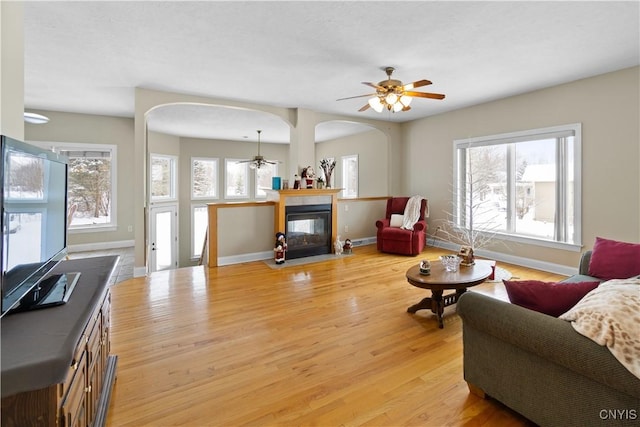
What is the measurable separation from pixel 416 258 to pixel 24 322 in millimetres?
5059

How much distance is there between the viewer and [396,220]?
241 inches

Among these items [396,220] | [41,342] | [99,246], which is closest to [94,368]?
[41,342]

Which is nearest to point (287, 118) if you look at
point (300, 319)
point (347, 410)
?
point (300, 319)

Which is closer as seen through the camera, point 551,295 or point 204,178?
point 551,295

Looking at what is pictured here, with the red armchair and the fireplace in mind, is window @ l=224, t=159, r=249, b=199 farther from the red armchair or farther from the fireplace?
the red armchair

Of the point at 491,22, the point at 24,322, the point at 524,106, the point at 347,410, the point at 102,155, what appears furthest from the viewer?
the point at 102,155

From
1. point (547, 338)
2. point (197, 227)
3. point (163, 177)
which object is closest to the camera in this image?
point (547, 338)

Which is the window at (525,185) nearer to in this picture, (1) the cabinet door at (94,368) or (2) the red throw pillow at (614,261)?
(2) the red throw pillow at (614,261)

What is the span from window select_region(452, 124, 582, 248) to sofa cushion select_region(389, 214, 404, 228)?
3.22 feet

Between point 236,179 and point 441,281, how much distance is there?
7.62 metres

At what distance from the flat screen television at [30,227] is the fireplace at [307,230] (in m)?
3.78

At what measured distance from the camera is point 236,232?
511cm

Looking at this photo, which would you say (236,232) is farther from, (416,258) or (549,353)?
(549,353)

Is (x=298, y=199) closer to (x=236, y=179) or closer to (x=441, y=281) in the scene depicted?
(x=441, y=281)
